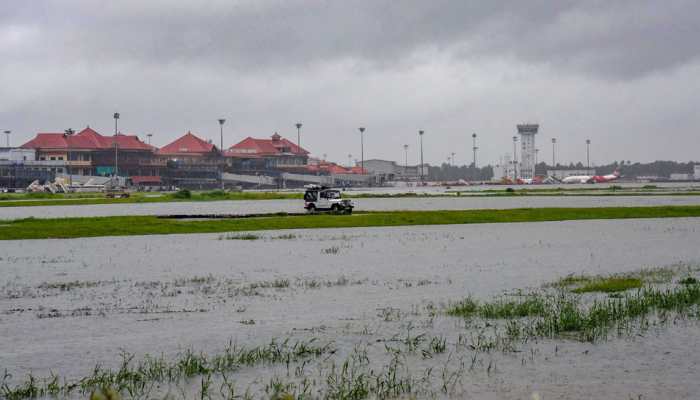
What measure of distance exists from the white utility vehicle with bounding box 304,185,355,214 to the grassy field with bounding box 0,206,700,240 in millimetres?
1582

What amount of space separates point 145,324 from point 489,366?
8.39 m

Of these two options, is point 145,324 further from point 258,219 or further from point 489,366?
point 258,219

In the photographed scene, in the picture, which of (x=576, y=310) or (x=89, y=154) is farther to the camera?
(x=89, y=154)

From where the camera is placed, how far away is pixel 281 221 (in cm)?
5428

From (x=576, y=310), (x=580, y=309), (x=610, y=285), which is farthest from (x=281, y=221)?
(x=576, y=310)

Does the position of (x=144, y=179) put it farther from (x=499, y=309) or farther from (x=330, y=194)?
(x=499, y=309)

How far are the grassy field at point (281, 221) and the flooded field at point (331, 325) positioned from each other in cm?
1102

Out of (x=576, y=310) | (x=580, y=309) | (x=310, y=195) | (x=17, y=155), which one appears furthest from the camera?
(x=17, y=155)

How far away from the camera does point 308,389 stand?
43.3ft

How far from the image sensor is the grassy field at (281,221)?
47.2 metres

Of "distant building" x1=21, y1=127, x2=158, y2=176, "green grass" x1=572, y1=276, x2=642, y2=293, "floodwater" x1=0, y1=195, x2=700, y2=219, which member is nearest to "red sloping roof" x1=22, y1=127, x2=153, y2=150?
"distant building" x1=21, y1=127, x2=158, y2=176

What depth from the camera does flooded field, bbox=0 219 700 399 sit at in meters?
13.7

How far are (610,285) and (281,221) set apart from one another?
33009 millimetres

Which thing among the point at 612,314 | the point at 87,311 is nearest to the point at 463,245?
the point at 612,314
